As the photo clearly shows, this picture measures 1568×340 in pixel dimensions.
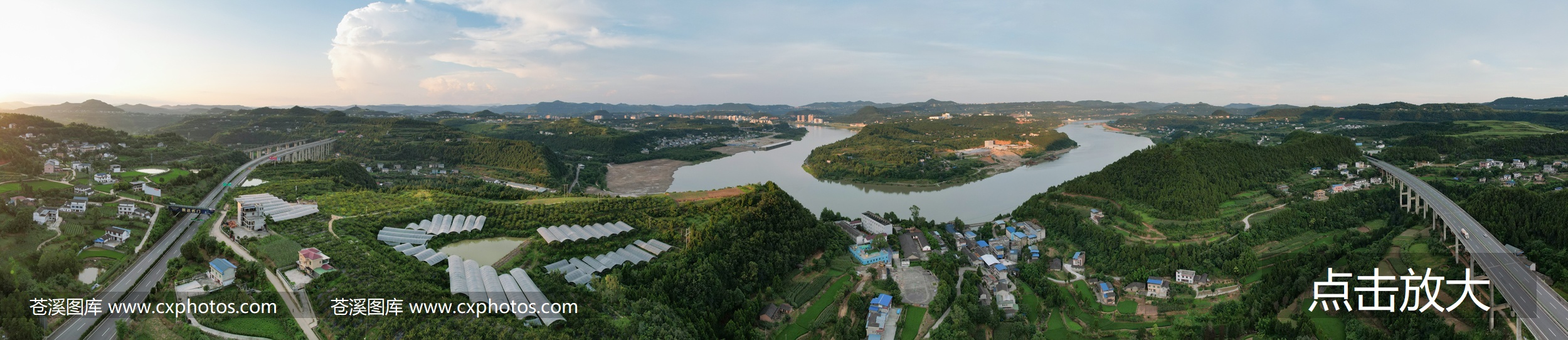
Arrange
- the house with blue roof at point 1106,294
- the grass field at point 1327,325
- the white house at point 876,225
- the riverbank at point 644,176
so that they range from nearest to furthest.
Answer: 1. the grass field at point 1327,325
2. the house with blue roof at point 1106,294
3. the white house at point 876,225
4. the riverbank at point 644,176

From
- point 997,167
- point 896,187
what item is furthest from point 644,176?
point 997,167

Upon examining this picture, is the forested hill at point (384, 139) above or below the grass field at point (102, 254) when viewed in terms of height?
above

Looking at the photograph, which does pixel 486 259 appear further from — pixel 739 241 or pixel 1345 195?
pixel 1345 195

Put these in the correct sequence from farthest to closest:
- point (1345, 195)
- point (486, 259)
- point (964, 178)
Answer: point (964, 178) → point (1345, 195) → point (486, 259)

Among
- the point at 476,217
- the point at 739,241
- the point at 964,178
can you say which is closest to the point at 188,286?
the point at 476,217

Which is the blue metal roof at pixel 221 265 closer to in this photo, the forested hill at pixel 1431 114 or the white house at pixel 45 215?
the white house at pixel 45 215

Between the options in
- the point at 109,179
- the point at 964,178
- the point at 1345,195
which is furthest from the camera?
the point at 964,178

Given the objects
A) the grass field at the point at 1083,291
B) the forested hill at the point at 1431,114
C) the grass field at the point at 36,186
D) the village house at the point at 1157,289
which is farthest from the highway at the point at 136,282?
the forested hill at the point at 1431,114

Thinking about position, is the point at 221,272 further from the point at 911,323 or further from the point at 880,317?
the point at 911,323

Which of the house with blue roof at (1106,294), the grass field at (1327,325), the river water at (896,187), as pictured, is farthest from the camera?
the river water at (896,187)
